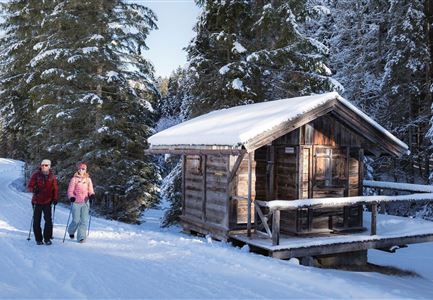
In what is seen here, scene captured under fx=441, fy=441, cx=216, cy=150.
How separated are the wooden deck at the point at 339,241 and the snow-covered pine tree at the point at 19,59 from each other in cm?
1790

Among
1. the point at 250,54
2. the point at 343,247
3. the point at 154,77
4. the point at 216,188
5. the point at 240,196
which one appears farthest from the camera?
the point at 154,77

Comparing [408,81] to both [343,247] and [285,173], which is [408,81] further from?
[343,247]

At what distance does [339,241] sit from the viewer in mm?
11086

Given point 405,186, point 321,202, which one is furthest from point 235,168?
point 405,186

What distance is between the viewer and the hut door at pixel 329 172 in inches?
479

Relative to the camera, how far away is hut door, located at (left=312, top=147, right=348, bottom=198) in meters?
12.2

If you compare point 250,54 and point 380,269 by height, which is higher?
point 250,54

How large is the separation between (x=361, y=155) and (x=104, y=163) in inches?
470

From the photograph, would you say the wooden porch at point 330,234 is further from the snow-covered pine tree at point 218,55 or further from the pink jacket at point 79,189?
the snow-covered pine tree at point 218,55

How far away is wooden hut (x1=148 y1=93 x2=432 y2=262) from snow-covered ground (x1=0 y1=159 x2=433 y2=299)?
166cm

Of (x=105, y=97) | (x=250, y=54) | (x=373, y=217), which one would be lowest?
(x=373, y=217)

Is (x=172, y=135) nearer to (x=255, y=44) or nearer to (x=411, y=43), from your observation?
(x=255, y=44)

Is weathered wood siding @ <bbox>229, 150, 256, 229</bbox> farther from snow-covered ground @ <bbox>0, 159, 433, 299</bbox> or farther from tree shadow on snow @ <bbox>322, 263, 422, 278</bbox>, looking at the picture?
tree shadow on snow @ <bbox>322, 263, 422, 278</bbox>

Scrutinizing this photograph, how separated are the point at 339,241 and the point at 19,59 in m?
22.5
